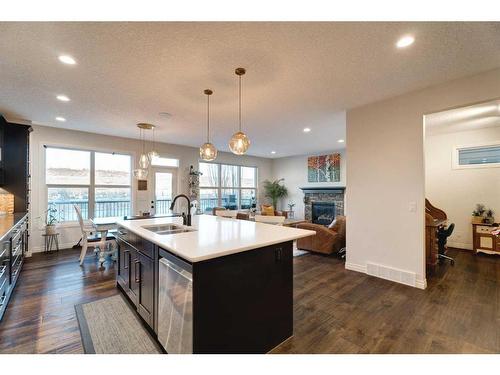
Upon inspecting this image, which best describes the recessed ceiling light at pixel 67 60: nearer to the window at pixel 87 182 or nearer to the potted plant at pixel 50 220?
the window at pixel 87 182

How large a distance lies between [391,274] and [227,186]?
639 centimetres

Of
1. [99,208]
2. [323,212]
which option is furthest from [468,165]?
[99,208]

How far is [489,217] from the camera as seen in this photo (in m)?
4.68

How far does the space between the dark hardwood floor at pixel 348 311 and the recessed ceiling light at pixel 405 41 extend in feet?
8.86

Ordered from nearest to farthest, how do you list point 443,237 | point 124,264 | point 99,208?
point 124,264 < point 443,237 < point 99,208

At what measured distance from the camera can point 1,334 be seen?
2.10 meters

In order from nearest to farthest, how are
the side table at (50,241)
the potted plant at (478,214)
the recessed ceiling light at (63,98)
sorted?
1. the recessed ceiling light at (63,98)
2. the potted plant at (478,214)
3. the side table at (50,241)

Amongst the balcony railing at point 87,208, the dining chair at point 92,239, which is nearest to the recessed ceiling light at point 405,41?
the dining chair at point 92,239

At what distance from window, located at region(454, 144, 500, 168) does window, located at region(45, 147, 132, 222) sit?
825cm

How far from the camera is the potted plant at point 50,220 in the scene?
4879 mm

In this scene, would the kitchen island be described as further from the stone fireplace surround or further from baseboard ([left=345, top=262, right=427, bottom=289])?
the stone fireplace surround

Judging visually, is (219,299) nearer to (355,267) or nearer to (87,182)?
(355,267)

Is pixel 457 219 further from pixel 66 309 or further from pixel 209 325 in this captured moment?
pixel 66 309
